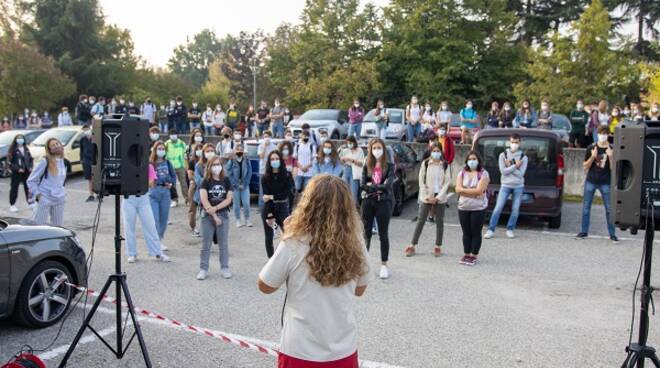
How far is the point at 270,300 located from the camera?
7.44 m

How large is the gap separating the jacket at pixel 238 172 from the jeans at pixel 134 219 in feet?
8.65

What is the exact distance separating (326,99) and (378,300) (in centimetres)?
2662

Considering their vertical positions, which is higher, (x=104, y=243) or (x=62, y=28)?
(x=62, y=28)

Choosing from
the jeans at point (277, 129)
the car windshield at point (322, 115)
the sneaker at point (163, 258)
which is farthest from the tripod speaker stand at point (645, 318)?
the car windshield at point (322, 115)

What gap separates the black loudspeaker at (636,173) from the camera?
435 cm

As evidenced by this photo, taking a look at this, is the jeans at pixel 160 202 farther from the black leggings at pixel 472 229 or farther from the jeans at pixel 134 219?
the black leggings at pixel 472 229

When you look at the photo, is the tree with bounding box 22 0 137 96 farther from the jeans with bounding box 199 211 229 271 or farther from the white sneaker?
the white sneaker

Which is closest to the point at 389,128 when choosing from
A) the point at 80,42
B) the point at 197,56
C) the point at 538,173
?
the point at 538,173

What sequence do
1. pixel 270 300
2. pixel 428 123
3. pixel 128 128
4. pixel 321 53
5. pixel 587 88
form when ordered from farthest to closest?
pixel 321 53
pixel 587 88
pixel 428 123
pixel 270 300
pixel 128 128

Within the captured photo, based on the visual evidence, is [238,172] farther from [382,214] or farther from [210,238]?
[382,214]

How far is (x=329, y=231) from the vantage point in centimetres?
339

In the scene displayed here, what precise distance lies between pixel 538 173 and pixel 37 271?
29.0ft

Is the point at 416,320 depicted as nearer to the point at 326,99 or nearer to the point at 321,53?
the point at 326,99

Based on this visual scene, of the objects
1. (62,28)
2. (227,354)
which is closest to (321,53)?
(62,28)
